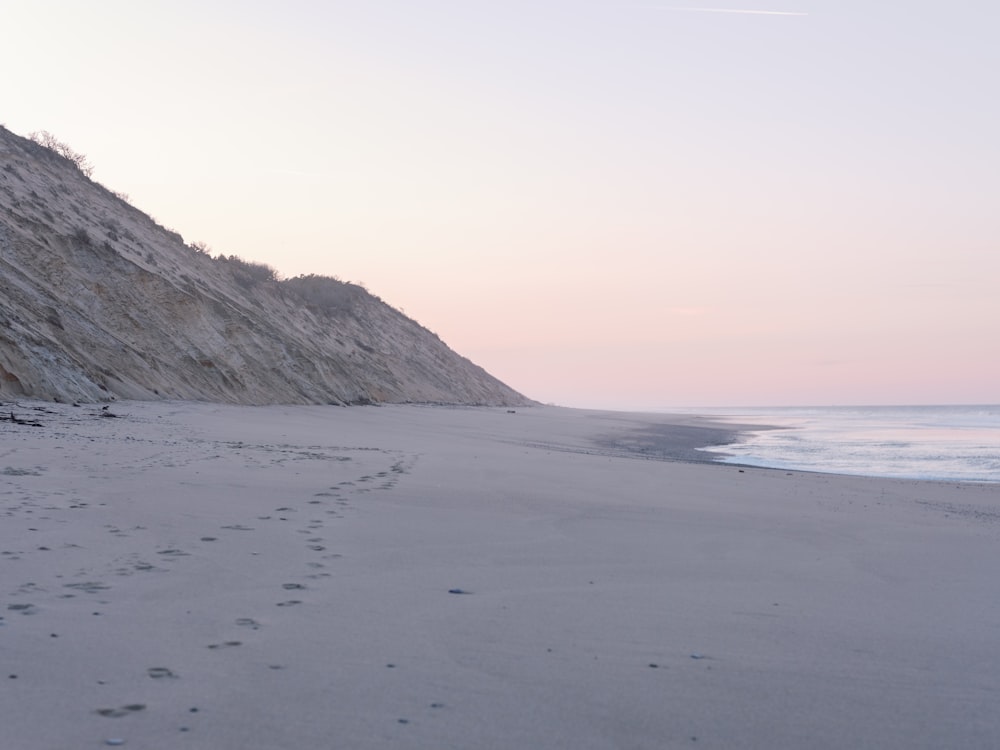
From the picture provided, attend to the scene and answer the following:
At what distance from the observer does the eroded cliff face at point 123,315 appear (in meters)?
13.4

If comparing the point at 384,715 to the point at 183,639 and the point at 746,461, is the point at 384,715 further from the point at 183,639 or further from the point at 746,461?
the point at 746,461

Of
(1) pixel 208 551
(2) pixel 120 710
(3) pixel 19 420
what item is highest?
(3) pixel 19 420

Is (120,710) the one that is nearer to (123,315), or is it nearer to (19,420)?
(19,420)

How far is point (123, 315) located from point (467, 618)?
1675cm

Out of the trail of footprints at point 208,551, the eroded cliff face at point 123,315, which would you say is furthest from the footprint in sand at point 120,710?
the eroded cliff face at point 123,315

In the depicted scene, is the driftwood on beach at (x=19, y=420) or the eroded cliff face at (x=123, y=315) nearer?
the driftwood on beach at (x=19, y=420)

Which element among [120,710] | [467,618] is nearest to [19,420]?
[467,618]

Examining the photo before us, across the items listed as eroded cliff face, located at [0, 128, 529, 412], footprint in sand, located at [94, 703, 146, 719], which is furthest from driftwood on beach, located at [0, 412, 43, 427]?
footprint in sand, located at [94, 703, 146, 719]

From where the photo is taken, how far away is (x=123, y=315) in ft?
58.9

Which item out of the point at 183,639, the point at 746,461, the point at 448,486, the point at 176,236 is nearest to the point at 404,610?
the point at 183,639

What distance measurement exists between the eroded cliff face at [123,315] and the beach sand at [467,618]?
7.65 m

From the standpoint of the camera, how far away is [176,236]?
1032 inches

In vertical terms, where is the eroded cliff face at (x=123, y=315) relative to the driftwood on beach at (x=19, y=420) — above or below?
above

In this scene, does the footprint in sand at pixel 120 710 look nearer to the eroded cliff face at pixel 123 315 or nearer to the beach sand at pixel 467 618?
the beach sand at pixel 467 618
